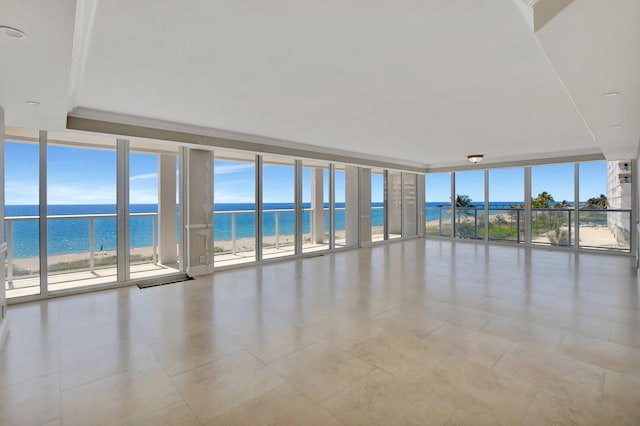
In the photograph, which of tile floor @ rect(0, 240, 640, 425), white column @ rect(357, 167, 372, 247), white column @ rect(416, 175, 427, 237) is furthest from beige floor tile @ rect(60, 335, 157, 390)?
white column @ rect(416, 175, 427, 237)

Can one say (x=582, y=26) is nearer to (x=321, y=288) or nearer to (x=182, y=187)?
(x=321, y=288)

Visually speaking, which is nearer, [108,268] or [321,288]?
[321,288]

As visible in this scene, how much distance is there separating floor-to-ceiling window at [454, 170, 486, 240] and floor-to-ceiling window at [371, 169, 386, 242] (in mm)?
2545

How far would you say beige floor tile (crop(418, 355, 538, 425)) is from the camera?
1.94 m

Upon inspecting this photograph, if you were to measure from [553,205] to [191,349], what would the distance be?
9456 millimetres

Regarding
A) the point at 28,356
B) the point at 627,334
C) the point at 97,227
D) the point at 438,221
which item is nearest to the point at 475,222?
the point at 438,221

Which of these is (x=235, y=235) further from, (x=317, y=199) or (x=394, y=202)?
(x=394, y=202)

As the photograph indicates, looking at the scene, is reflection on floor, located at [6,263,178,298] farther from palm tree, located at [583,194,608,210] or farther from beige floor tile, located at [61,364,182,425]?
palm tree, located at [583,194,608,210]

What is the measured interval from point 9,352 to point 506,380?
4.11 metres

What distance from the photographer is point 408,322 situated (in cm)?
338

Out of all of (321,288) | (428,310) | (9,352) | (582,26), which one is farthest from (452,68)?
(9,352)

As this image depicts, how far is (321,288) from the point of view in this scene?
474 centimetres

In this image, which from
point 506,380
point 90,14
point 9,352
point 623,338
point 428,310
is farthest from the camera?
point 428,310

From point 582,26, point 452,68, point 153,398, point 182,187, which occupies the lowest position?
point 153,398
